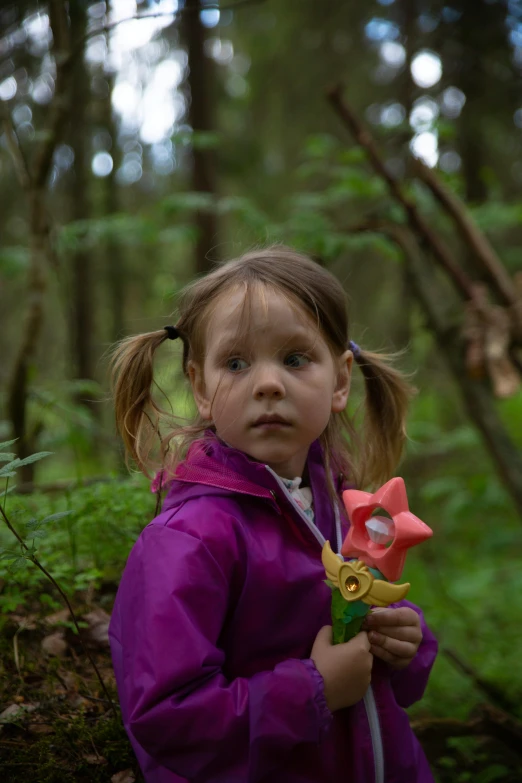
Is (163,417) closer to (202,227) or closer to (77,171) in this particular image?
(202,227)

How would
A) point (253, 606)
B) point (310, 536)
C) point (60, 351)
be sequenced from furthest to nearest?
1. point (60, 351)
2. point (310, 536)
3. point (253, 606)

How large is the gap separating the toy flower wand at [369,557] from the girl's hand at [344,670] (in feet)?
0.13

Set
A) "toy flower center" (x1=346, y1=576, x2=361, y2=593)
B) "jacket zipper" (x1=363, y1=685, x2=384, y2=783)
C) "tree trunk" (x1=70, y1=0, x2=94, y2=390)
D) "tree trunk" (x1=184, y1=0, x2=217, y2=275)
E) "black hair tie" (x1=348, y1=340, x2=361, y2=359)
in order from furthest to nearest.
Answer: "tree trunk" (x1=70, y1=0, x2=94, y2=390)
"tree trunk" (x1=184, y1=0, x2=217, y2=275)
"black hair tie" (x1=348, y1=340, x2=361, y2=359)
"jacket zipper" (x1=363, y1=685, x2=384, y2=783)
"toy flower center" (x1=346, y1=576, x2=361, y2=593)

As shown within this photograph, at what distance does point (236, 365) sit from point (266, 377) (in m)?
0.13

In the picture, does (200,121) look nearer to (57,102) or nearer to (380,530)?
(57,102)

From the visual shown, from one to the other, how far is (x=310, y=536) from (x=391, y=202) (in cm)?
437

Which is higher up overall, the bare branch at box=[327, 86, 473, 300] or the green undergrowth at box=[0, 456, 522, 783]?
the bare branch at box=[327, 86, 473, 300]

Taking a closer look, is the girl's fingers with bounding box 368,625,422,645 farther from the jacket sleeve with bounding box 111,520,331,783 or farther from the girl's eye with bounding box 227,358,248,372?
the girl's eye with bounding box 227,358,248,372

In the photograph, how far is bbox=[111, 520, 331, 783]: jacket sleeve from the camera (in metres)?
1.62

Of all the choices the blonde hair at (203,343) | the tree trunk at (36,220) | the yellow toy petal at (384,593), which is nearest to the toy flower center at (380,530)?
the yellow toy petal at (384,593)

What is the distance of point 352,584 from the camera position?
5.75 feet

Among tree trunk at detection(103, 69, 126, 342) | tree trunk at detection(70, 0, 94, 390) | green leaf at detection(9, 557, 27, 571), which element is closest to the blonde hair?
green leaf at detection(9, 557, 27, 571)

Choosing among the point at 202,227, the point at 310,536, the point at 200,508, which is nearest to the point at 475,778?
the point at 310,536

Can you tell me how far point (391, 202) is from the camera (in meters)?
5.75
